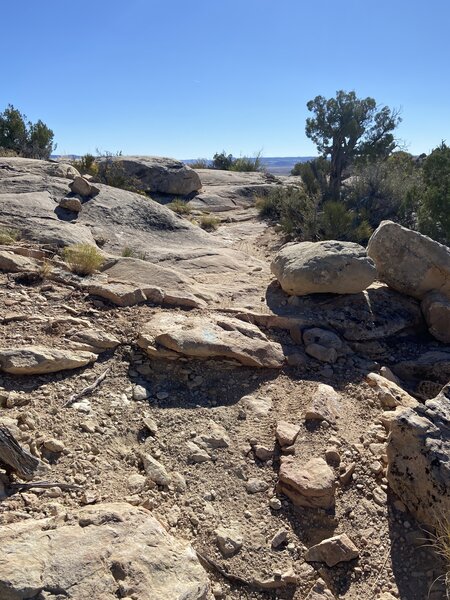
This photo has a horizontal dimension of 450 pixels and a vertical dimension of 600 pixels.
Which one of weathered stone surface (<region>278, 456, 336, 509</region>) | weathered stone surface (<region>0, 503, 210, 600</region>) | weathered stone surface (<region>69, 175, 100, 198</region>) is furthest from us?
weathered stone surface (<region>69, 175, 100, 198</region>)

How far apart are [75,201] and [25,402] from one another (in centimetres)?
540

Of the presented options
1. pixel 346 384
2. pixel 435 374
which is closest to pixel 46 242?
pixel 346 384

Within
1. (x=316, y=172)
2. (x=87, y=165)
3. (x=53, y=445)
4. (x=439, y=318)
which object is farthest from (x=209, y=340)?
(x=316, y=172)

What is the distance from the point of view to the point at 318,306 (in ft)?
20.3

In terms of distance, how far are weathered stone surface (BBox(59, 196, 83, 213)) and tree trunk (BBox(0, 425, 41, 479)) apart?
5886mm

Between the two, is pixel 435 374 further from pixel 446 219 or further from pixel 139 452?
pixel 446 219

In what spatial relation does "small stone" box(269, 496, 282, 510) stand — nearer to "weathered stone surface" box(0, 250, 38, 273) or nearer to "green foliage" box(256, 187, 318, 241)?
"weathered stone surface" box(0, 250, 38, 273)

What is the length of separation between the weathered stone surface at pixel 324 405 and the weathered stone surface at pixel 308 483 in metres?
0.55

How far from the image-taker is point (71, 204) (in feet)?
27.8

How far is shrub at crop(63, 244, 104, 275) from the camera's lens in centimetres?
594

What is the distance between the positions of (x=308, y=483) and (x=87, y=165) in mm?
12490

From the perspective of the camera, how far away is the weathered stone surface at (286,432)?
405 centimetres

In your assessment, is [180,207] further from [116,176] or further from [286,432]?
[286,432]

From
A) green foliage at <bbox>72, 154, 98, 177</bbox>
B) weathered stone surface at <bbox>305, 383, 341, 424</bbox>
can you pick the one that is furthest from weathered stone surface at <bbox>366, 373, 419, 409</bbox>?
green foliage at <bbox>72, 154, 98, 177</bbox>
